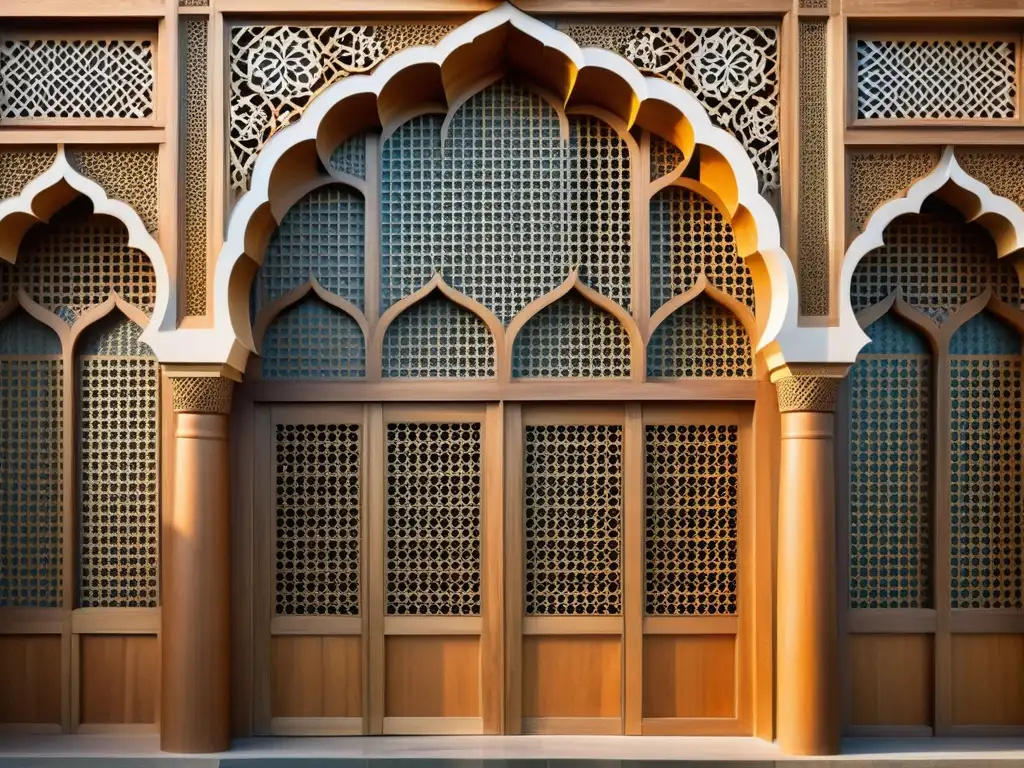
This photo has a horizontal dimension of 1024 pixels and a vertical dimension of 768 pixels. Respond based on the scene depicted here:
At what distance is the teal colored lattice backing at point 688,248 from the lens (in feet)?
18.5

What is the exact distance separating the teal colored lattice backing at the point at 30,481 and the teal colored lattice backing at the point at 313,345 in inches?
46.7

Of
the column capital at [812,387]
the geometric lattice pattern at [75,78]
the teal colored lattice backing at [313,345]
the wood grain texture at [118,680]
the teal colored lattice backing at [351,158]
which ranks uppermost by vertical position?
the geometric lattice pattern at [75,78]

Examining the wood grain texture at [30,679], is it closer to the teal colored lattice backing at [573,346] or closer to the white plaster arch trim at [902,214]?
the teal colored lattice backing at [573,346]

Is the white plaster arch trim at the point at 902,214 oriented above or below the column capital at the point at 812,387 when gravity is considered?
above

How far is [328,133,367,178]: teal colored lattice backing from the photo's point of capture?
18.4 feet

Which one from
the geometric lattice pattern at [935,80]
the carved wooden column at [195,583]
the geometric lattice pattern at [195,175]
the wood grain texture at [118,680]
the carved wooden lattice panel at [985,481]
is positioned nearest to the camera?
the carved wooden column at [195,583]

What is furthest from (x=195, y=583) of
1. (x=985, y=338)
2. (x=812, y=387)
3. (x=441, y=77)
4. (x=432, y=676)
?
(x=985, y=338)

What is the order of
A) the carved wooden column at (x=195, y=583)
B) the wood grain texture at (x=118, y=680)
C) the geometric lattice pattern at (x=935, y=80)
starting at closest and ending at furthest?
the carved wooden column at (x=195, y=583) → the geometric lattice pattern at (x=935, y=80) → the wood grain texture at (x=118, y=680)

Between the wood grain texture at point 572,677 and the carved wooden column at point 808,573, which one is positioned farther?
the wood grain texture at point 572,677

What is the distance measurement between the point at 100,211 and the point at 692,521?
11.7ft

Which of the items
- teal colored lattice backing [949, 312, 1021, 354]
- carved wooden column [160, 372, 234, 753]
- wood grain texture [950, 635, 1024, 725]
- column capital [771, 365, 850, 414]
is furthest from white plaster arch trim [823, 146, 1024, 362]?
carved wooden column [160, 372, 234, 753]

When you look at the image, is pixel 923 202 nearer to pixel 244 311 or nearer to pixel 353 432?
pixel 353 432

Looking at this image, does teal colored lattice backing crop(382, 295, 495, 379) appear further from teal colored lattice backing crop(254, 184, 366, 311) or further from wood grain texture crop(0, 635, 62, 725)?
wood grain texture crop(0, 635, 62, 725)

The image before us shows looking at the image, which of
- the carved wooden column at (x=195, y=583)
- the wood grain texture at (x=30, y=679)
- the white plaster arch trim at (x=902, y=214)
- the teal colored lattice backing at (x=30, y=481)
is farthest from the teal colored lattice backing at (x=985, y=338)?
the wood grain texture at (x=30, y=679)
